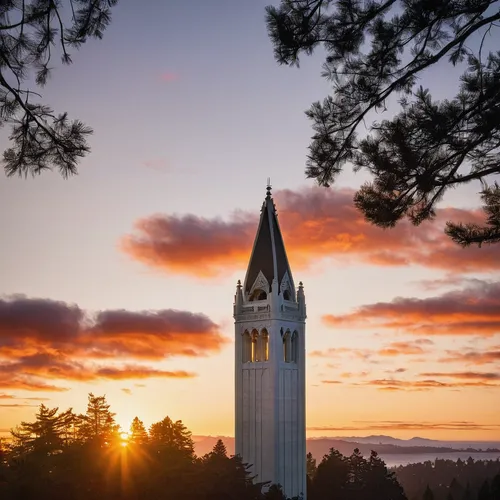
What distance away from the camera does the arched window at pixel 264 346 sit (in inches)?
2456

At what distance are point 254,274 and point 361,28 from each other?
50.6 m

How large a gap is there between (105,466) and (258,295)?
33.2 meters

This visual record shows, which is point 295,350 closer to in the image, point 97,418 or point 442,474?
point 97,418

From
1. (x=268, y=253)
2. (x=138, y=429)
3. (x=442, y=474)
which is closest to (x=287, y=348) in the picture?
(x=268, y=253)

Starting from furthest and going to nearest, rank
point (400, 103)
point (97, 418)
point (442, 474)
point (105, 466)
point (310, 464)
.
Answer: point (442, 474)
point (310, 464)
point (97, 418)
point (105, 466)
point (400, 103)

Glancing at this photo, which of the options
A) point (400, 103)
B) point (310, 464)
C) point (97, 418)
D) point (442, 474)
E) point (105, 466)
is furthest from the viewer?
point (442, 474)

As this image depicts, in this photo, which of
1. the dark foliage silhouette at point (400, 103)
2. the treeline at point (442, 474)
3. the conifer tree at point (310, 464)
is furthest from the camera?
the treeline at point (442, 474)

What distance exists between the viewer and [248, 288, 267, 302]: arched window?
6222 centimetres

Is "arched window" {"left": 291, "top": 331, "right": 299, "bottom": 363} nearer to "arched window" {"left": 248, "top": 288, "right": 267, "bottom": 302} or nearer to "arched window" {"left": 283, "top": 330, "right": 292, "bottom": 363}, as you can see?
"arched window" {"left": 283, "top": 330, "right": 292, "bottom": 363}

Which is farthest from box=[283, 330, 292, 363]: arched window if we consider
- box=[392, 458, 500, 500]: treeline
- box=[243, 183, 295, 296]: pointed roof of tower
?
box=[392, 458, 500, 500]: treeline

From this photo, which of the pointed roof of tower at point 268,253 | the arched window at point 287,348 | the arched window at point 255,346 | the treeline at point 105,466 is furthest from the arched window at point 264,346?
the treeline at point 105,466

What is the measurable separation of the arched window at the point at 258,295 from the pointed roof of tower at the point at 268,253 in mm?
442

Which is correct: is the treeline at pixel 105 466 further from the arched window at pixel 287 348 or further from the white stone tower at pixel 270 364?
the arched window at pixel 287 348

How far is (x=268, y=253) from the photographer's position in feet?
202
